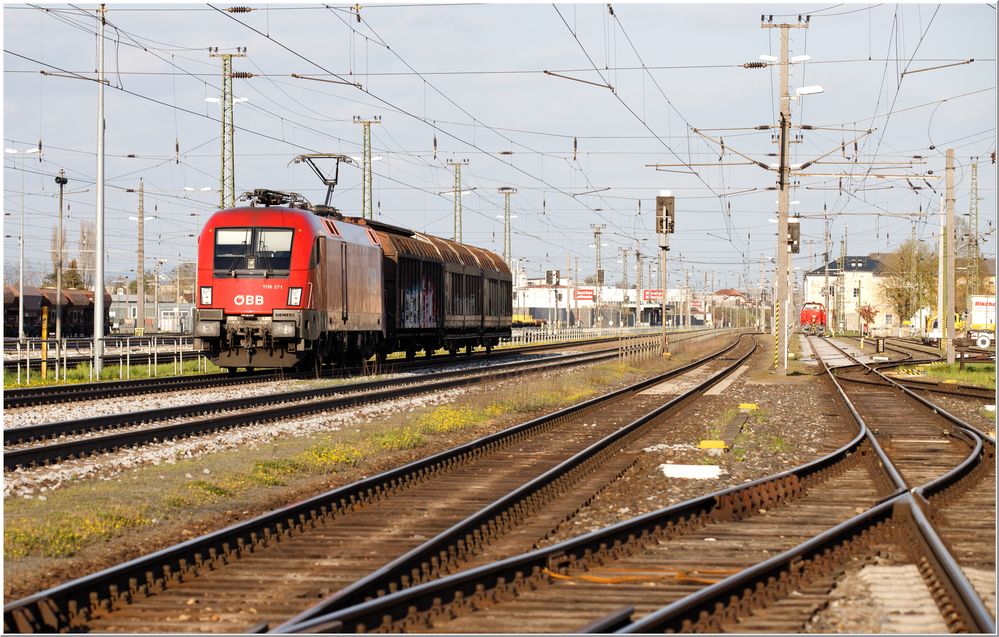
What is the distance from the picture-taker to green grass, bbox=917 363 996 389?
98.9ft

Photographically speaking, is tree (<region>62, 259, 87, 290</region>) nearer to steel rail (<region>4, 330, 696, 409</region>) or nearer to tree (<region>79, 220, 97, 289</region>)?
tree (<region>79, 220, 97, 289</region>)

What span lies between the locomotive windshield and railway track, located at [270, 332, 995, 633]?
1581 centimetres

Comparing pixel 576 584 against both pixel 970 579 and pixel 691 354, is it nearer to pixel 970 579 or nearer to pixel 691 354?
pixel 970 579

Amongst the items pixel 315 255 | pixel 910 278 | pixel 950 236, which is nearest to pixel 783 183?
pixel 950 236

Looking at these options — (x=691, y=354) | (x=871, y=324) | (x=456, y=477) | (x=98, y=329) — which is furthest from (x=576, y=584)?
(x=871, y=324)

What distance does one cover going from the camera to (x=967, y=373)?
1329 inches

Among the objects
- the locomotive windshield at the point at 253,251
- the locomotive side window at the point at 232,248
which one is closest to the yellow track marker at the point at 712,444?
the locomotive windshield at the point at 253,251

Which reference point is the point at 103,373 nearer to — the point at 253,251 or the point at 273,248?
the point at 253,251

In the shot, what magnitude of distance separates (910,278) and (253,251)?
7273 centimetres

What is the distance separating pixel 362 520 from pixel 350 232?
20.3 meters

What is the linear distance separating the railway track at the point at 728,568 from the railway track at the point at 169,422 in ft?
25.7

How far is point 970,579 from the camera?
7867 mm

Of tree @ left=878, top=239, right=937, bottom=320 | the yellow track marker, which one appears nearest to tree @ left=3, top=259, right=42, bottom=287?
tree @ left=878, top=239, right=937, bottom=320

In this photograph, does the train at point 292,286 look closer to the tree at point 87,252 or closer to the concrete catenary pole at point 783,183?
the concrete catenary pole at point 783,183
